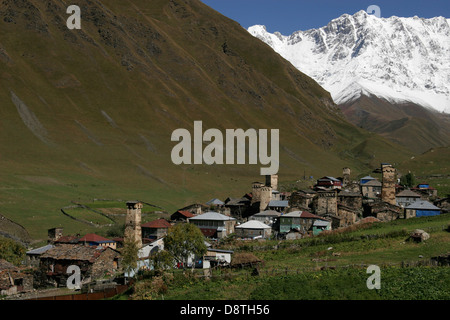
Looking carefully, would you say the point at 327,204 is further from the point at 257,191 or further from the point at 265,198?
the point at 257,191

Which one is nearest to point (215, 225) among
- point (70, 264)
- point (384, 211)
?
point (384, 211)

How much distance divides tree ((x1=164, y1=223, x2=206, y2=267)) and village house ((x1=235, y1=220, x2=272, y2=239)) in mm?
21575

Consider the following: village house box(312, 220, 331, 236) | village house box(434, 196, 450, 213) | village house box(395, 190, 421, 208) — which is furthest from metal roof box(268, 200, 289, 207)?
village house box(434, 196, 450, 213)

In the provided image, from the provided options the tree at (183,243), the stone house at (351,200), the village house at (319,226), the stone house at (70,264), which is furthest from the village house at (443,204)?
the stone house at (70,264)

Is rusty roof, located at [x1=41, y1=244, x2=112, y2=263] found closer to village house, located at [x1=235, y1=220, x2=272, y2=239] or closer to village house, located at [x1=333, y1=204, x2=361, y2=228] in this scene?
village house, located at [x1=235, y1=220, x2=272, y2=239]

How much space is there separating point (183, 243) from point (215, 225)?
92.0 ft

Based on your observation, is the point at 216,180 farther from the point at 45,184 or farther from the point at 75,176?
the point at 45,184

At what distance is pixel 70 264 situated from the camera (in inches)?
2085

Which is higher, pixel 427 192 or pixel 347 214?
pixel 427 192

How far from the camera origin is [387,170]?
87438 millimetres

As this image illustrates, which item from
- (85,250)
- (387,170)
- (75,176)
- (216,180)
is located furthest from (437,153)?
(85,250)

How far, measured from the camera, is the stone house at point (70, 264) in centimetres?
5294

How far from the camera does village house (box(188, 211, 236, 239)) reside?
77.1 metres

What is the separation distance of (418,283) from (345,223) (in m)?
44.5
